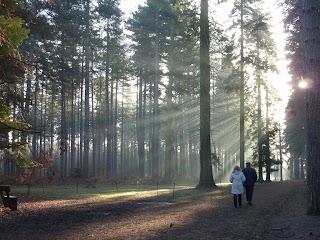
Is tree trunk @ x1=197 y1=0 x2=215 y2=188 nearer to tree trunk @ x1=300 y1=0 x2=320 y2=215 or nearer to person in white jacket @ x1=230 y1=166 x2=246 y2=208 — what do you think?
person in white jacket @ x1=230 y1=166 x2=246 y2=208

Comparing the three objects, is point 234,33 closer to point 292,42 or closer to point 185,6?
point 292,42

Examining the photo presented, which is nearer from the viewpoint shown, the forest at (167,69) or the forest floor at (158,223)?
the forest floor at (158,223)

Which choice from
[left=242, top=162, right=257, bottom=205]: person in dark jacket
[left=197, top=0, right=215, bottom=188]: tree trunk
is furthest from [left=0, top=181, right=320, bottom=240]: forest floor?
[left=197, top=0, right=215, bottom=188]: tree trunk

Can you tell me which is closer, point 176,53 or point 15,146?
point 15,146

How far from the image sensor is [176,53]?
107ft

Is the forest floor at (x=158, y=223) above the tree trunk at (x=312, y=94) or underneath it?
underneath

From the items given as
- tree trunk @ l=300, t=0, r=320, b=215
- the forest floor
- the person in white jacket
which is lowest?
the forest floor

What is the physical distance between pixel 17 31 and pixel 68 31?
2.77 meters

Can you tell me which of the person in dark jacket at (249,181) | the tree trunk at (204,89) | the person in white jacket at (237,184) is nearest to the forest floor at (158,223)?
the person in white jacket at (237,184)

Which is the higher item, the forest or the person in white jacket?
the forest

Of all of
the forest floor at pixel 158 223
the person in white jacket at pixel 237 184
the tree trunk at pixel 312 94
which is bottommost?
the forest floor at pixel 158 223

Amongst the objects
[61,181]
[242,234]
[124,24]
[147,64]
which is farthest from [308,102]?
[124,24]

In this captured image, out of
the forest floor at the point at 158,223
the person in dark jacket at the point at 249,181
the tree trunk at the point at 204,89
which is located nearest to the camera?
the forest floor at the point at 158,223

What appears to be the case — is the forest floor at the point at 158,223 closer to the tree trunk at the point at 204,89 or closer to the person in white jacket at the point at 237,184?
the person in white jacket at the point at 237,184
